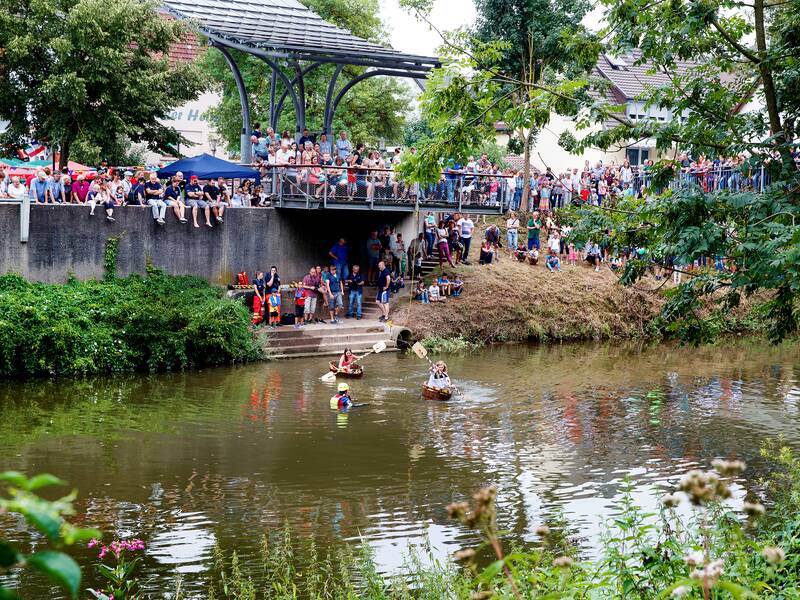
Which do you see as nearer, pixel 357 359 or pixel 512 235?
pixel 357 359

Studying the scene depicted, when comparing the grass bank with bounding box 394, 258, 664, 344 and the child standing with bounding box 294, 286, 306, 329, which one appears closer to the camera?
the child standing with bounding box 294, 286, 306, 329

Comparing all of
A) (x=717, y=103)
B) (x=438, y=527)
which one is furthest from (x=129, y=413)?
(x=717, y=103)

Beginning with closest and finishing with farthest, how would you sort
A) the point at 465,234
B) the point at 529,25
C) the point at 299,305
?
the point at 299,305 → the point at 465,234 → the point at 529,25

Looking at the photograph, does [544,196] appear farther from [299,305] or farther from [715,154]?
[715,154]

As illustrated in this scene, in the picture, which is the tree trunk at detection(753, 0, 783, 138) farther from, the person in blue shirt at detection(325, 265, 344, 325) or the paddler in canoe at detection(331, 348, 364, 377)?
the person in blue shirt at detection(325, 265, 344, 325)

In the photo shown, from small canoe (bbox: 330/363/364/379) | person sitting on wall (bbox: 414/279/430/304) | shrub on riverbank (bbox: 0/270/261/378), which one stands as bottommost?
small canoe (bbox: 330/363/364/379)

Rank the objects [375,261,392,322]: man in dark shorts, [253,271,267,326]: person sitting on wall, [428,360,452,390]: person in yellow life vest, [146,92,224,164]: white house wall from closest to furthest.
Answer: [428,360,452,390]: person in yellow life vest < [253,271,267,326]: person sitting on wall < [375,261,392,322]: man in dark shorts < [146,92,224,164]: white house wall

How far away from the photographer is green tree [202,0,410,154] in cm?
4425

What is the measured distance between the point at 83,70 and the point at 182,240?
253 inches

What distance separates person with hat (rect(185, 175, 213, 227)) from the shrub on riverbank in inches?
87.4

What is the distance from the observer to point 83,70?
30781 millimetres

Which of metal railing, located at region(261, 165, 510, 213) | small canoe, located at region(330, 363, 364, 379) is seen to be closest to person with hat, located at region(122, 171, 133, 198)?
metal railing, located at region(261, 165, 510, 213)

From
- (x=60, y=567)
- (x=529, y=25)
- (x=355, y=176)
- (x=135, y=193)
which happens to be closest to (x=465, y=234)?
(x=355, y=176)

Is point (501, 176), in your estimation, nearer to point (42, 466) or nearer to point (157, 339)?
point (157, 339)
